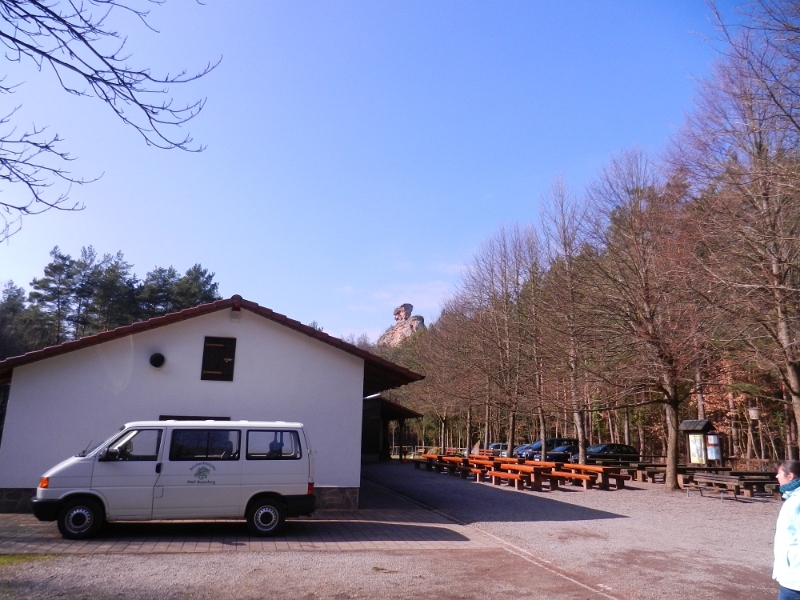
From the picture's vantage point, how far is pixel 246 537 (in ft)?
34.3

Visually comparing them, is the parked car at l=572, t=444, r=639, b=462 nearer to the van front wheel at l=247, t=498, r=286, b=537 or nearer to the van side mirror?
the van front wheel at l=247, t=498, r=286, b=537

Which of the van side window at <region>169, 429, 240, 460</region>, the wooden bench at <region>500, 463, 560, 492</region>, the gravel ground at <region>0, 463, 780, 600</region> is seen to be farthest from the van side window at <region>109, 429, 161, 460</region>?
the wooden bench at <region>500, 463, 560, 492</region>

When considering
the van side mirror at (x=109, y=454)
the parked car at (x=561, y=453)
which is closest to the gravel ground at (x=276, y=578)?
the van side mirror at (x=109, y=454)

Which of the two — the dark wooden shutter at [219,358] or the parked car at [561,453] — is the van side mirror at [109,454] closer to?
the dark wooden shutter at [219,358]

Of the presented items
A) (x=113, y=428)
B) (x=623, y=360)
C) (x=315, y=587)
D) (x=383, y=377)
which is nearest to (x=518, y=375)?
(x=623, y=360)

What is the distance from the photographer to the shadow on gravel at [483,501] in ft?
45.8

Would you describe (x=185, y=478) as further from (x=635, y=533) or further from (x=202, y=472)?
(x=635, y=533)

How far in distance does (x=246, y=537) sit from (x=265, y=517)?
17.4 inches

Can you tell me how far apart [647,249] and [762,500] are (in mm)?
8432

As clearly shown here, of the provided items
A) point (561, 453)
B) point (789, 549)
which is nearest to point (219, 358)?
point (789, 549)

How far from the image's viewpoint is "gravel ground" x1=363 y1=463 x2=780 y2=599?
817cm

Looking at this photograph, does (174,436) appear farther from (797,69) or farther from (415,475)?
(415,475)

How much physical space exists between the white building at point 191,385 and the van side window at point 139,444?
9.78 feet

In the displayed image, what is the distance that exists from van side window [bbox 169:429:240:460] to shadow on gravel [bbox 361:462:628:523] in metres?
4.87
